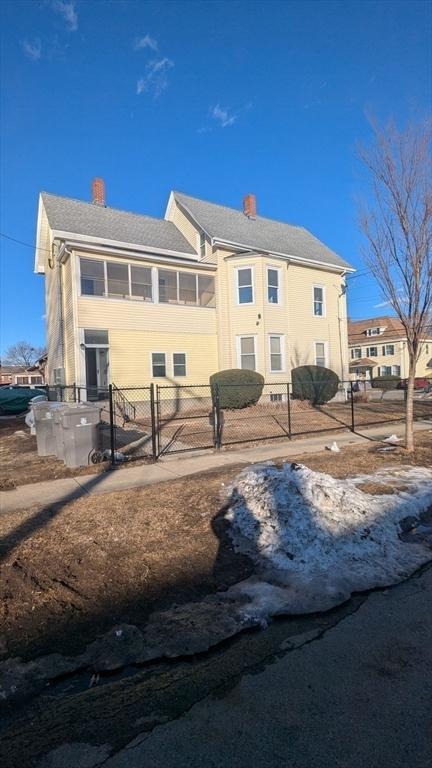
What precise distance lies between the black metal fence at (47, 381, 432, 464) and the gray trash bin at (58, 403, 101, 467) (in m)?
0.55

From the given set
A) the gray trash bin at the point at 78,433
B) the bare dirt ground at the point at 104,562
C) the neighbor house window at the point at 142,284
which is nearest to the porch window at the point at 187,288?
the neighbor house window at the point at 142,284

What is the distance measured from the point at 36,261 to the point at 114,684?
2368 centimetres

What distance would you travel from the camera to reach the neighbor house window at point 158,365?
60.2 feet

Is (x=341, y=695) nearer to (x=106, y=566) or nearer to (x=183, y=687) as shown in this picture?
(x=183, y=687)

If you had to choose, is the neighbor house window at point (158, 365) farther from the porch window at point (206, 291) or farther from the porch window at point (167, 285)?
the porch window at point (206, 291)

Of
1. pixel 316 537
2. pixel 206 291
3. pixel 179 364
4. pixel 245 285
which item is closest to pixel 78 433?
pixel 316 537

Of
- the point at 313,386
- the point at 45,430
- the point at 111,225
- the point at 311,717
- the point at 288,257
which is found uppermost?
the point at 111,225

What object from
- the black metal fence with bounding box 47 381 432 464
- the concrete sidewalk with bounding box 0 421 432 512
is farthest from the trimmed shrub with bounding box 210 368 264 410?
the concrete sidewalk with bounding box 0 421 432 512

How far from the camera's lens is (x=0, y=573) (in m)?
3.91

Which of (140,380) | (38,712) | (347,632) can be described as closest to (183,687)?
(38,712)

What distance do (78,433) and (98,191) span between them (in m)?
17.4

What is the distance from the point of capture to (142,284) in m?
18.6

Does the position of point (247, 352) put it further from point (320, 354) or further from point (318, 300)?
point (318, 300)

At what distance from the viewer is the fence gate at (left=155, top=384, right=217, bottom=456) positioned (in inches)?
416
